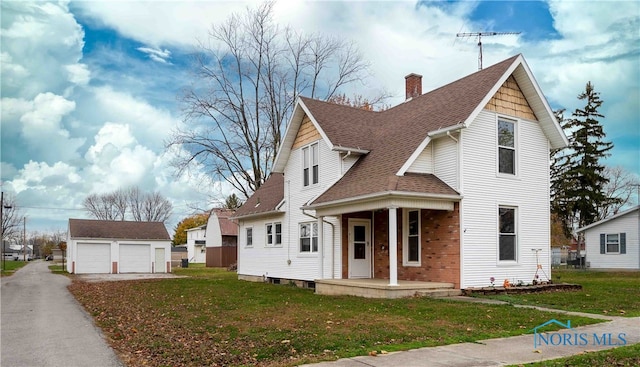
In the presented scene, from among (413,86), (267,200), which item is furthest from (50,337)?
(413,86)

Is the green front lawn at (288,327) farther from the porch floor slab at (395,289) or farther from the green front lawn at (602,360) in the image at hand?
the green front lawn at (602,360)

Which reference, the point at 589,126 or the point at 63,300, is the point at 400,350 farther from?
the point at 589,126

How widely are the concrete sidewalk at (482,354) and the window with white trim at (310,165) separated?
12540 millimetres

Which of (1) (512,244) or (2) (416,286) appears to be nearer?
(2) (416,286)

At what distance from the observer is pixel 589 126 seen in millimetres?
43500

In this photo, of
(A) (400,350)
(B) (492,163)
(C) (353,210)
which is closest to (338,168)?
(C) (353,210)

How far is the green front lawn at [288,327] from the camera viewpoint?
817cm

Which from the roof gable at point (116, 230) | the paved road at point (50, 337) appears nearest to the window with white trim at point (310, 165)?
the paved road at point (50, 337)

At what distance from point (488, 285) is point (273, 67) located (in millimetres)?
25109

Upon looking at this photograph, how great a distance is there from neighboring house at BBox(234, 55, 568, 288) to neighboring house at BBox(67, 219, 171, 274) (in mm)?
21752

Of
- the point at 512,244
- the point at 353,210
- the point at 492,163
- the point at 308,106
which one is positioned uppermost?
the point at 308,106

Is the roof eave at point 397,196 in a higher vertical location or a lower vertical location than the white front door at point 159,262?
higher

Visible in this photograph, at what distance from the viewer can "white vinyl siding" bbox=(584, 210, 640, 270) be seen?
1332 inches
